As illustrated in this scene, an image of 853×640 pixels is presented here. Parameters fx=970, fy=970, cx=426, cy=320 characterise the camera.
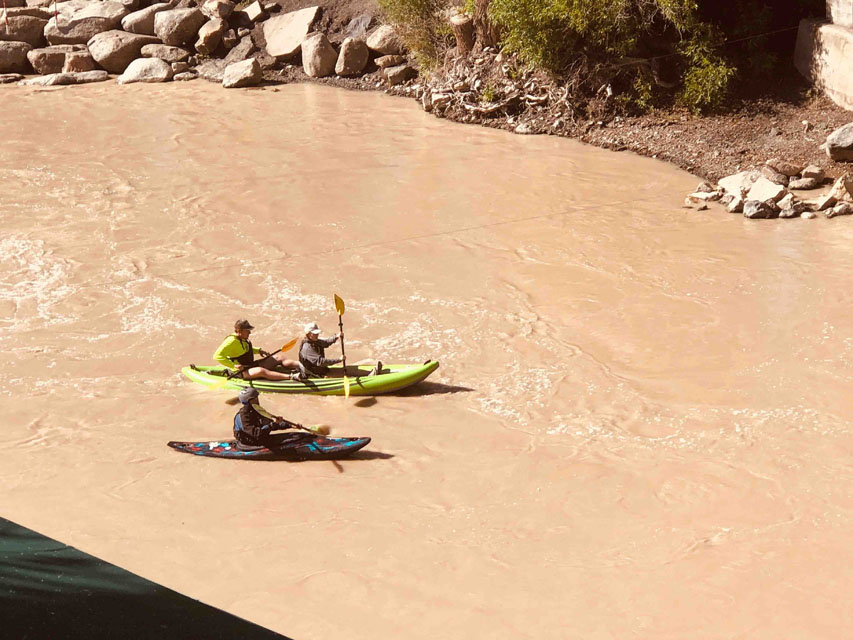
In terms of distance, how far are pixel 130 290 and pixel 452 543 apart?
6.31 meters

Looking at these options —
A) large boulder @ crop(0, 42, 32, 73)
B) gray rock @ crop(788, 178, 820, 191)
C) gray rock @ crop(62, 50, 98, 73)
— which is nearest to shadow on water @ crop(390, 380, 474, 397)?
gray rock @ crop(788, 178, 820, 191)

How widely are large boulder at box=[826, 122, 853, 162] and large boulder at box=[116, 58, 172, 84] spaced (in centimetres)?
1509

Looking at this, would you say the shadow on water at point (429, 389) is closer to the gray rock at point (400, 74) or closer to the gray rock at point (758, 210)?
the gray rock at point (758, 210)

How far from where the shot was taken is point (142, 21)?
2381 cm

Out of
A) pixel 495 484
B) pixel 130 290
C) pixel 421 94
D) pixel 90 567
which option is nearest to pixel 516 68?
pixel 421 94

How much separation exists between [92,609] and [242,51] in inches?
824

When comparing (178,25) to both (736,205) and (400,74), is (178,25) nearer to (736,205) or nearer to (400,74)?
(400,74)

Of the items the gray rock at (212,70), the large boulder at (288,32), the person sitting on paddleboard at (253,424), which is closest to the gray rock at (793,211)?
the person sitting on paddleboard at (253,424)

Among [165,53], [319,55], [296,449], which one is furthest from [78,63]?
[296,449]

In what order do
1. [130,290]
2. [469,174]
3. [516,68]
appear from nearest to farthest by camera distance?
[130,290] < [469,174] < [516,68]

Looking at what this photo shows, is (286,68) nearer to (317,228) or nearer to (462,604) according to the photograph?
(317,228)

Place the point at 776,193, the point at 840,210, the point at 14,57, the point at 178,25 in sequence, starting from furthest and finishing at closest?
the point at 14,57
the point at 178,25
the point at 776,193
the point at 840,210

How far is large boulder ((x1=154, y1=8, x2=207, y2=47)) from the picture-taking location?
2333cm

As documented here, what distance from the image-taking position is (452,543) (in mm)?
6707
